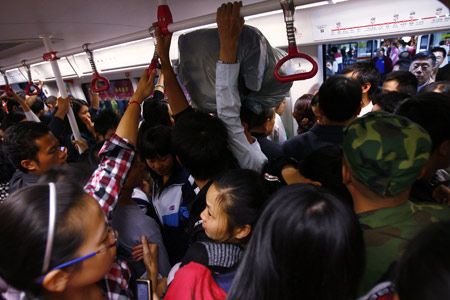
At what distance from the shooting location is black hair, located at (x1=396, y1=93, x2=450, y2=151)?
1.21 meters

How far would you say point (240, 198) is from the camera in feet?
3.40

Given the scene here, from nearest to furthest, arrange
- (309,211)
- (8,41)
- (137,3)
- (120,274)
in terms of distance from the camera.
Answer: (309,211)
(120,274)
(137,3)
(8,41)

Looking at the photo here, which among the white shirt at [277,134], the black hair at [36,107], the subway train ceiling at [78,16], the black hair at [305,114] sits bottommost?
the white shirt at [277,134]

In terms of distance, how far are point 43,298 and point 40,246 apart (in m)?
Result: 0.19

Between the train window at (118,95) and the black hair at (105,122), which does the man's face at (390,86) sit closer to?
the black hair at (105,122)

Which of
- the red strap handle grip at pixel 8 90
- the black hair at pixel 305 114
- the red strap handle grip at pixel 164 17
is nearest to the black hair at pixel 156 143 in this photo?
the red strap handle grip at pixel 164 17

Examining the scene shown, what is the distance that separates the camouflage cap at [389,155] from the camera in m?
0.80

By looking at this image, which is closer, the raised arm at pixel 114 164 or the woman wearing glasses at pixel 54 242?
the woman wearing glasses at pixel 54 242

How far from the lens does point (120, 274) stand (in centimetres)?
98

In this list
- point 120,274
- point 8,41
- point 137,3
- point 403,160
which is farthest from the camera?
point 8,41

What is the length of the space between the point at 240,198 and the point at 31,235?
689 millimetres

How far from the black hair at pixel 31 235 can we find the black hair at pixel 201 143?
0.60 metres

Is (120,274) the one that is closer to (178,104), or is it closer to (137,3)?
(178,104)

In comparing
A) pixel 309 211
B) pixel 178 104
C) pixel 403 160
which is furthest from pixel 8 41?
pixel 403 160
